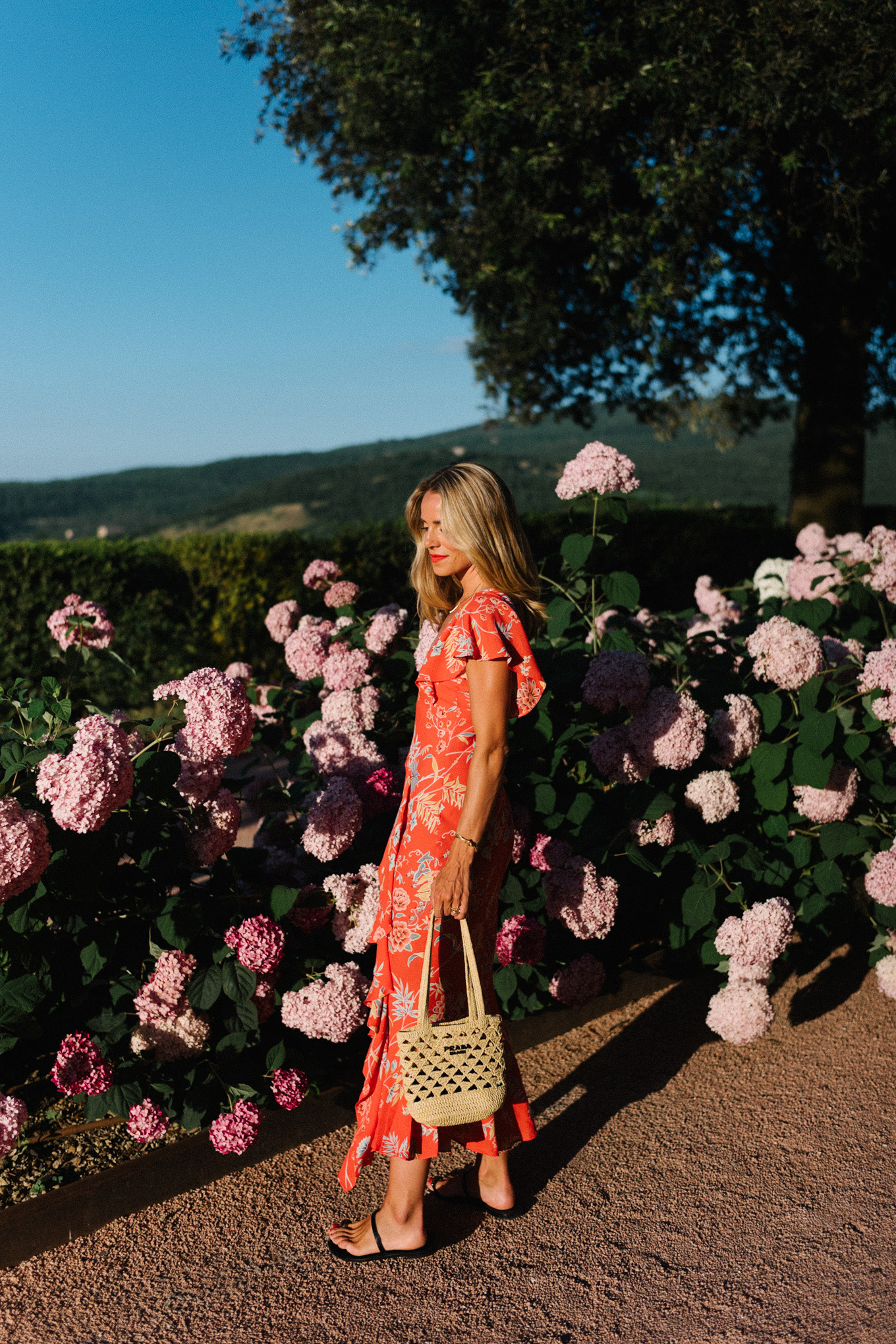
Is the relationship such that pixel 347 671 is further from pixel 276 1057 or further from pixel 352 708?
pixel 276 1057

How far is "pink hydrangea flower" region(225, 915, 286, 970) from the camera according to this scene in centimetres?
229

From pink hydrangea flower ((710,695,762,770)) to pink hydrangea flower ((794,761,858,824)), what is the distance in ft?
0.67

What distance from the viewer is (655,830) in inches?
114

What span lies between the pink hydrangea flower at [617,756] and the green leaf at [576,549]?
0.56m

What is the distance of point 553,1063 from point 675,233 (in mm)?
7159


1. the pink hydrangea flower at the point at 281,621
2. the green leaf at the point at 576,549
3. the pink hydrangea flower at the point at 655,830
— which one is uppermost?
the green leaf at the point at 576,549

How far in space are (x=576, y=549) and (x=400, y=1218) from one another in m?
1.96

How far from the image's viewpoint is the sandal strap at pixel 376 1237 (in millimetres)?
2205

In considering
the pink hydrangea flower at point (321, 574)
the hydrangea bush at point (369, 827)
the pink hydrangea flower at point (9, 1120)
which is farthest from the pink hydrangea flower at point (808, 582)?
the pink hydrangea flower at point (9, 1120)

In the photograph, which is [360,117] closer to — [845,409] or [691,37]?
[691,37]

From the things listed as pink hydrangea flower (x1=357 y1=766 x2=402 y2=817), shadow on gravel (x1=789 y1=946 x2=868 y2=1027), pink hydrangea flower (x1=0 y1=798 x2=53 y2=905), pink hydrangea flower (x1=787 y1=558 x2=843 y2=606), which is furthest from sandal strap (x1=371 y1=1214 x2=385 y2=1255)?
pink hydrangea flower (x1=787 y1=558 x2=843 y2=606)

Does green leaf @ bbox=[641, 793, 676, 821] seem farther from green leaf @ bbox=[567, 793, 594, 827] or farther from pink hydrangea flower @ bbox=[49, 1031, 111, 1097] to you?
pink hydrangea flower @ bbox=[49, 1031, 111, 1097]

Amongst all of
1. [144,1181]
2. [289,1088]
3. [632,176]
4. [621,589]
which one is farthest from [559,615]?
[632,176]

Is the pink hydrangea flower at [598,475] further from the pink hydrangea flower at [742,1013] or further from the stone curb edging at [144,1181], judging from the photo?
the stone curb edging at [144,1181]
